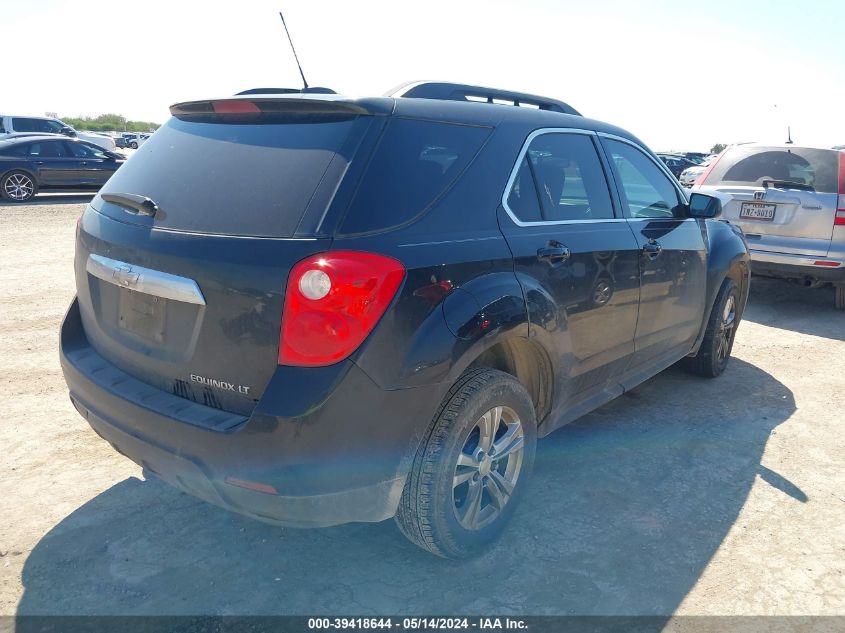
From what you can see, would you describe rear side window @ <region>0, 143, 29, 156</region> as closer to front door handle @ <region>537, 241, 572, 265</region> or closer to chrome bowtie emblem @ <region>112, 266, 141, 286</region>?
chrome bowtie emblem @ <region>112, 266, 141, 286</region>

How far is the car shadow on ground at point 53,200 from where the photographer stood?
48.8 ft

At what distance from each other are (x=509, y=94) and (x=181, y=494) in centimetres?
259

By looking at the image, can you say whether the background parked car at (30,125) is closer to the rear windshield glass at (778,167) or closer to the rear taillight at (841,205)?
the rear windshield glass at (778,167)

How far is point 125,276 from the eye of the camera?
8.34ft

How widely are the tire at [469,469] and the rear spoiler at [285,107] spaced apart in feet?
3.57

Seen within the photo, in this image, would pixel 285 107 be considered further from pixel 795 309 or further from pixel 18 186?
pixel 18 186

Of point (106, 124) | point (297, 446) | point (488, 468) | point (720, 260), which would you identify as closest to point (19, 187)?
point (720, 260)

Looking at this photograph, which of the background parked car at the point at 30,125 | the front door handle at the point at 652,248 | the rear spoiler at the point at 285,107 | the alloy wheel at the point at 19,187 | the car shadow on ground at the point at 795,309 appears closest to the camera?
the rear spoiler at the point at 285,107

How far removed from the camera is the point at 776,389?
5098 millimetres

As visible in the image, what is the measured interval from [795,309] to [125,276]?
7474 mm

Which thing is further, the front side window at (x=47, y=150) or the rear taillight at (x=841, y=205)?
the front side window at (x=47, y=150)

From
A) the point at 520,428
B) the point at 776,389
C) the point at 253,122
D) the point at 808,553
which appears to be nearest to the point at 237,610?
the point at 520,428

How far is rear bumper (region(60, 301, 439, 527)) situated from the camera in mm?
2166

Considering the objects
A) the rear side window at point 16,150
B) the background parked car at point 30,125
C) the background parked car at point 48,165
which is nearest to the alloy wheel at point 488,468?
the background parked car at point 48,165
